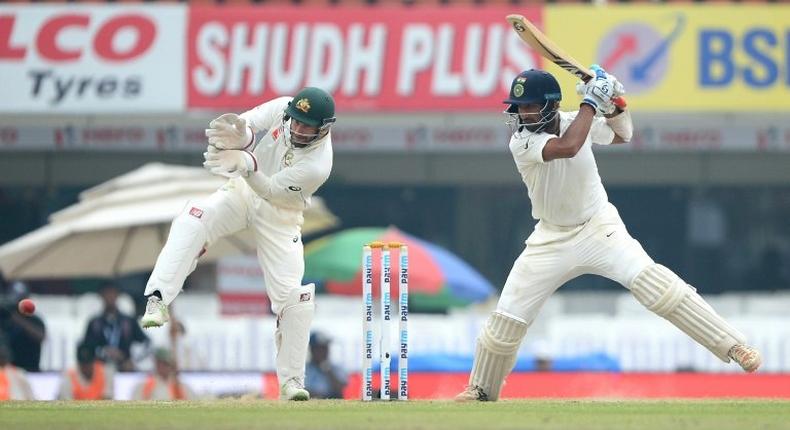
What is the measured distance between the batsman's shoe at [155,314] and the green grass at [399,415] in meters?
0.42

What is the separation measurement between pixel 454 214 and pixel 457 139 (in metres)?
1.40

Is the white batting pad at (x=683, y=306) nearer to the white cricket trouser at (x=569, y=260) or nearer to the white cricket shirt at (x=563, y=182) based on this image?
the white cricket trouser at (x=569, y=260)

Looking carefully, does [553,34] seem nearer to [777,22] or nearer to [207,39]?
[777,22]

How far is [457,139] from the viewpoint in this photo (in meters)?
19.0

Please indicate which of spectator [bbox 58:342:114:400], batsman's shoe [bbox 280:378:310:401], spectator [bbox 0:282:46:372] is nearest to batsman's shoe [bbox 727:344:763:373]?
batsman's shoe [bbox 280:378:310:401]

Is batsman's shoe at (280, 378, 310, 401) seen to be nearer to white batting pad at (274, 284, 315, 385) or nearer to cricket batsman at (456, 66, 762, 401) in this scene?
white batting pad at (274, 284, 315, 385)

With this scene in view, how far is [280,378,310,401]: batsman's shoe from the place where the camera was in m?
9.86

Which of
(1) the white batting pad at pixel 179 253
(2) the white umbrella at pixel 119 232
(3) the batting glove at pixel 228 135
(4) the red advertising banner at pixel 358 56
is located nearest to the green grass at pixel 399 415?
(1) the white batting pad at pixel 179 253

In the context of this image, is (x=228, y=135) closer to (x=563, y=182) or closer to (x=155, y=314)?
(x=155, y=314)

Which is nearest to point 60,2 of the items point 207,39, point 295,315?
point 207,39

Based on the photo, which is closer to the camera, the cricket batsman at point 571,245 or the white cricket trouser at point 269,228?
the cricket batsman at point 571,245

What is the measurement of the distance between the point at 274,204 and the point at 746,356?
263 centimetres

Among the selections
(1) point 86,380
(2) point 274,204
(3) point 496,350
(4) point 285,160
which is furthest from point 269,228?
(1) point 86,380

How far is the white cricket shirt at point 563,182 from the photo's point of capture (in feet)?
31.0
